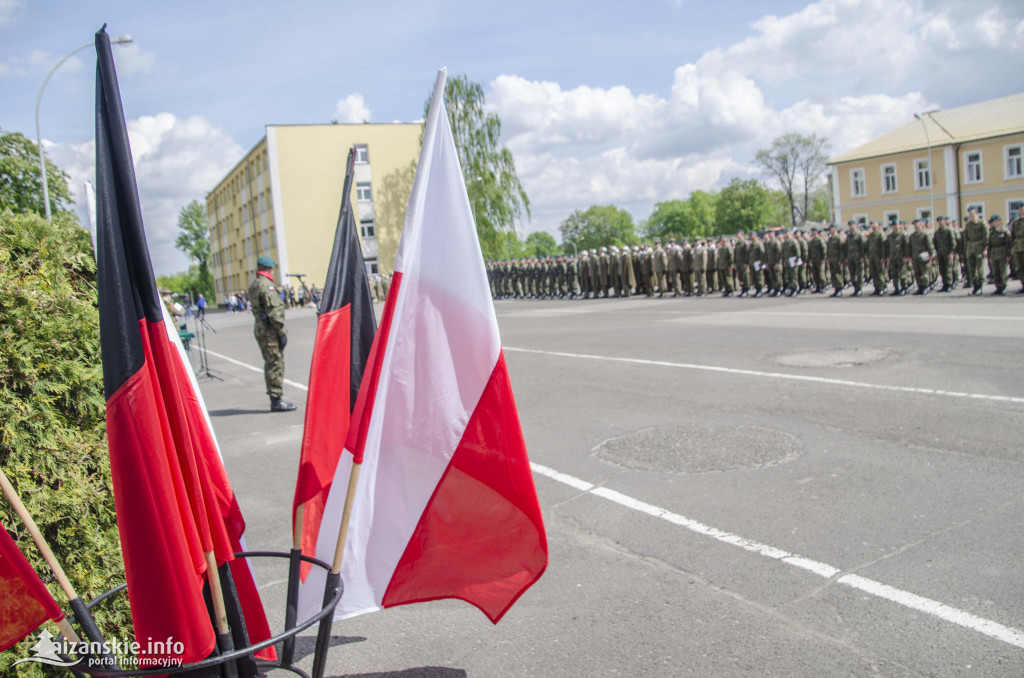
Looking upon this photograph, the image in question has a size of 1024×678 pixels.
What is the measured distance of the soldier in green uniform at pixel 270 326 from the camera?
9578mm

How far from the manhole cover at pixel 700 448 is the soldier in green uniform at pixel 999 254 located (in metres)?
13.5

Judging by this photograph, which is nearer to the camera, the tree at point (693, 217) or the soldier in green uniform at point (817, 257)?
the soldier in green uniform at point (817, 257)

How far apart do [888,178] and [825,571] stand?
57258mm

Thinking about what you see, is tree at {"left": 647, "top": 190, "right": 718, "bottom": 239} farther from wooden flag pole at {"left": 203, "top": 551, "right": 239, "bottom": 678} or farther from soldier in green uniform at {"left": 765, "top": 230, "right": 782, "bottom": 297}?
wooden flag pole at {"left": 203, "top": 551, "right": 239, "bottom": 678}

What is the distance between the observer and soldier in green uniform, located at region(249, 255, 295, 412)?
31.4ft

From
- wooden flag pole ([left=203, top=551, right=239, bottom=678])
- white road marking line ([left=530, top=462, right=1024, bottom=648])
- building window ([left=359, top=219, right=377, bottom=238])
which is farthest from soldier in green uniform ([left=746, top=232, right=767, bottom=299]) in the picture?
building window ([left=359, top=219, right=377, bottom=238])

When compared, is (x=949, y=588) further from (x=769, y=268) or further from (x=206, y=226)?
(x=206, y=226)

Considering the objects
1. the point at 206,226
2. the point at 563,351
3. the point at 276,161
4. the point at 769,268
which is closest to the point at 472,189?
the point at 276,161

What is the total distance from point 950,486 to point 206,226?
123m

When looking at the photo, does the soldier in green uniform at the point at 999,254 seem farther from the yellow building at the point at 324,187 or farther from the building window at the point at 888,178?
the yellow building at the point at 324,187

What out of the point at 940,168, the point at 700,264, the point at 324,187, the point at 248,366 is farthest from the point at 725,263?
the point at 324,187

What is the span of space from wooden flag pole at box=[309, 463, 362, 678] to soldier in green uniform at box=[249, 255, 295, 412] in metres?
7.46

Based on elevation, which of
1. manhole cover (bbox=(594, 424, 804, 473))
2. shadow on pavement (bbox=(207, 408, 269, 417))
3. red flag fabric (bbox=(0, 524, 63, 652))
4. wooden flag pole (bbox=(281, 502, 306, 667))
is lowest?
manhole cover (bbox=(594, 424, 804, 473))

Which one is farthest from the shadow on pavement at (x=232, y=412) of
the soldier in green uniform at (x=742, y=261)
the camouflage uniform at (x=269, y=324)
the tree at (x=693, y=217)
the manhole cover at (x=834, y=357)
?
the tree at (x=693, y=217)
